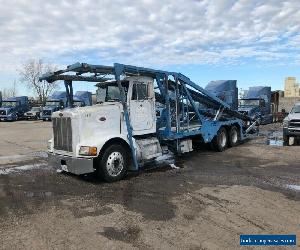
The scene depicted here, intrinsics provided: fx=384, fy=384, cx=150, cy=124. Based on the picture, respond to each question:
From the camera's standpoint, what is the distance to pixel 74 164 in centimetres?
930

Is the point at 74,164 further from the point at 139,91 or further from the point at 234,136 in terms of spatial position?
the point at 234,136

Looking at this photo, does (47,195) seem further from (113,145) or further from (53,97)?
(53,97)

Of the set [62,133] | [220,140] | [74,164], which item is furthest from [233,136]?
[74,164]

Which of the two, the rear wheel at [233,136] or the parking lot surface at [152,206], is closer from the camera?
the parking lot surface at [152,206]

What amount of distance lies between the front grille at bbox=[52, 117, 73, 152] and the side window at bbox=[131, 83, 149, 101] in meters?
2.05

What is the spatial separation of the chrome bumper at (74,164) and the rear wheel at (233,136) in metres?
8.03

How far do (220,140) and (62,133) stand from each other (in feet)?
23.1

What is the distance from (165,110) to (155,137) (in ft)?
3.41

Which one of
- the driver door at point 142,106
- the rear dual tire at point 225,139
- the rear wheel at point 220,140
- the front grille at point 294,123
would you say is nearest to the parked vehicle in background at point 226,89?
the front grille at point 294,123

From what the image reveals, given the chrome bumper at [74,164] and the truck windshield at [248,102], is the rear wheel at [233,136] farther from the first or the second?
the truck windshield at [248,102]

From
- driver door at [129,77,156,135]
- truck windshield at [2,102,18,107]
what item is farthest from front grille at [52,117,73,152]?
truck windshield at [2,102,18,107]

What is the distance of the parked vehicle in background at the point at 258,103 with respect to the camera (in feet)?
92.7

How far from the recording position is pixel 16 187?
923 centimetres

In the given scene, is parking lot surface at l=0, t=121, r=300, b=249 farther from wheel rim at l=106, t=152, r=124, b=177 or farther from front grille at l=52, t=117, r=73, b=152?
front grille at l=52, t=117, r=73, b=152
